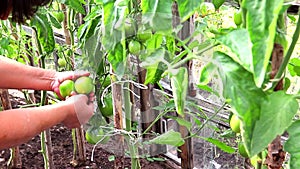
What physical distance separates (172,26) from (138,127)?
47 cm

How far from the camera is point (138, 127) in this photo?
1038 mm

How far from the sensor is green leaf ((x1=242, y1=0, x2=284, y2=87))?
0.43 m

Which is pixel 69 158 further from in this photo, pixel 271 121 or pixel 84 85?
pixel 271 121

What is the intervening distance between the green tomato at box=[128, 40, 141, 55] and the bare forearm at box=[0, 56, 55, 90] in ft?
2.24

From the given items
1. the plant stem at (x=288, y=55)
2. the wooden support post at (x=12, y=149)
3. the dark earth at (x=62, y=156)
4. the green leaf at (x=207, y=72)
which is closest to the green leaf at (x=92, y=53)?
the green leaf at (x=207, y=72)

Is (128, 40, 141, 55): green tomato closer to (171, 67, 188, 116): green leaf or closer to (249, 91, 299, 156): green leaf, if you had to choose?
(171, 67, 188, 116): green leaf

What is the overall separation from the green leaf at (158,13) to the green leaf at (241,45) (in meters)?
0.10

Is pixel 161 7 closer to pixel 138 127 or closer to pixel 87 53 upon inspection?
pixel 87 53

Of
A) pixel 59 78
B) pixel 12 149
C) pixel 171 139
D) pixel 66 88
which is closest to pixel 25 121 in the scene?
pixel 66 88

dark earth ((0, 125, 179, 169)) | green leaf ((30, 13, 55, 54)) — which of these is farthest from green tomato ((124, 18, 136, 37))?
dark earth ((0, 125, 179, 169))

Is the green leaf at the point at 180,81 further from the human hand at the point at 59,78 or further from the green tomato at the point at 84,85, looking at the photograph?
the human hand at the point at 59,78

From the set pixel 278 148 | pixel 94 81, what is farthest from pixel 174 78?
pixel 94 81

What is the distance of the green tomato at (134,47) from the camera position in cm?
78

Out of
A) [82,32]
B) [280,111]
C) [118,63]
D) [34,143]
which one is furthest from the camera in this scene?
[34,143]
